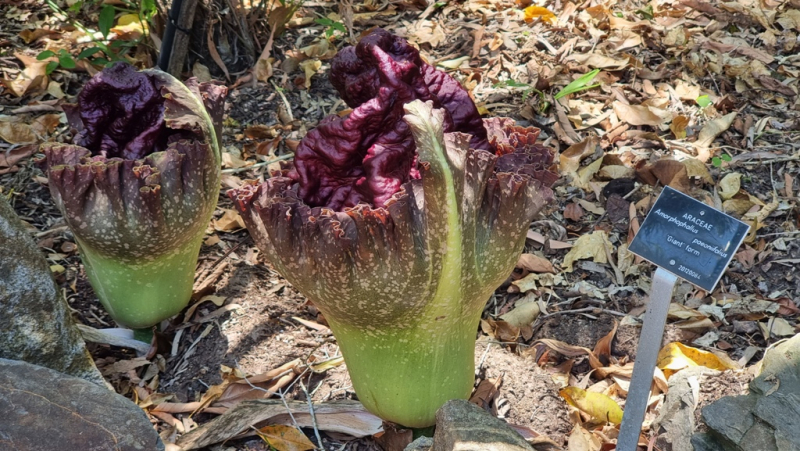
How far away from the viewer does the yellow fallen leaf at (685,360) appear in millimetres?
2555

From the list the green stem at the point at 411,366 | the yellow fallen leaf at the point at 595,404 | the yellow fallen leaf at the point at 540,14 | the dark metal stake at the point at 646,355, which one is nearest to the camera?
the dark metal stake at the point at 646,355

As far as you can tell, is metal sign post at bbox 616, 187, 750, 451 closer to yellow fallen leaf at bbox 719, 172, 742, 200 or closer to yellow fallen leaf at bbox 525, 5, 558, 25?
yellow fallen leaf at bbox 719, 172, 742, 200

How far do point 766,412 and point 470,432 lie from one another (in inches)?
30.0

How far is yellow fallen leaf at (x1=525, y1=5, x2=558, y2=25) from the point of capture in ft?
14.4

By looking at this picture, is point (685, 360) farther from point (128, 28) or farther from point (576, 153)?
point (128, 28)

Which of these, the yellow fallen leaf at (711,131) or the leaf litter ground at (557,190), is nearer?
the leaf litter ground at (557,190)

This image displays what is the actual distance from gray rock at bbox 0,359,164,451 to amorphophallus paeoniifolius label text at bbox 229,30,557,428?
21.7 inches

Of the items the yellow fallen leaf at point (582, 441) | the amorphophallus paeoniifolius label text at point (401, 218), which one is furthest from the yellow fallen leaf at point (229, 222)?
the yellow fallen leaf at point (582, 441)

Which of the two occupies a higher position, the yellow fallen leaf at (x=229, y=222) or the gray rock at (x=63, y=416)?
the gray rock at (x=63, y=416)

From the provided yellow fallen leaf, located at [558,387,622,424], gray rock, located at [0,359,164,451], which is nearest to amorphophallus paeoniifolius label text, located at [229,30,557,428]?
yellow fallen leaf, located at [558,387,622,424]

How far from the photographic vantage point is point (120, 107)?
8.38ft

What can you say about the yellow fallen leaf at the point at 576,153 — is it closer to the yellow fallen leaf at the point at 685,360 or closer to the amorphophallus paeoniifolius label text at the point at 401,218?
the yellow fallen leaf at the point at 685,360

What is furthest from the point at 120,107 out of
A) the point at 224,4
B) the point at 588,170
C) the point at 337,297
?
the point at 588,170

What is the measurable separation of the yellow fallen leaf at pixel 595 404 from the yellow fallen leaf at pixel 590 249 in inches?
27.6
